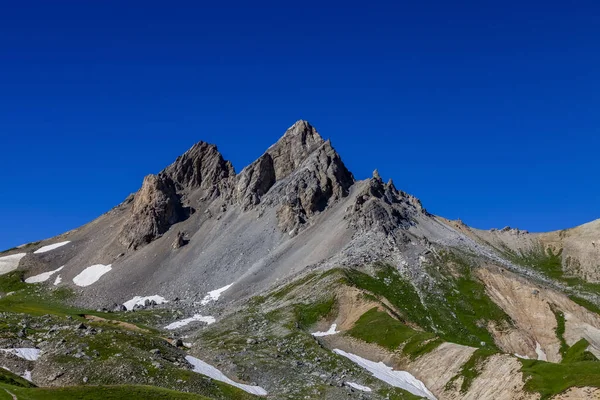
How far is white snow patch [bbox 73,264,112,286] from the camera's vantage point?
599ft

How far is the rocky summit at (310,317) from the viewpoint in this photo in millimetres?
68438

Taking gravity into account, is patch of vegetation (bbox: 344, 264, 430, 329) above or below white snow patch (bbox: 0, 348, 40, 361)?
above

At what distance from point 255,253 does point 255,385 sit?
331ft

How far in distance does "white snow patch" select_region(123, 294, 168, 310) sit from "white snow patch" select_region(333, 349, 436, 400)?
79.5m

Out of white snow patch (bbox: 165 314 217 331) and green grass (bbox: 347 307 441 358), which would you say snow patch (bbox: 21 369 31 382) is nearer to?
green grass (bbox: 347 307 441 358)

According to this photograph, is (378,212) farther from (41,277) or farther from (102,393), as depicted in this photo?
(102,393)

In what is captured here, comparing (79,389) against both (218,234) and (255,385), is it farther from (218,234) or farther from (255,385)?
(218,234)

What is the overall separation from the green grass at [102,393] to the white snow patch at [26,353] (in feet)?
45.0

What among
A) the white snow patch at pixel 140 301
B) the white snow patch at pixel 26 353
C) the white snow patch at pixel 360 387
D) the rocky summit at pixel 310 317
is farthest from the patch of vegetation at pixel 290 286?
the white snow patch at pixel 26 353

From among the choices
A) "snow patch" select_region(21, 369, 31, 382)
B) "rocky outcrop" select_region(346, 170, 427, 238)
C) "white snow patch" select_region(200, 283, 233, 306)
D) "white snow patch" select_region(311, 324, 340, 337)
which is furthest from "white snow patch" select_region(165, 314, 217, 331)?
"snow patch" select_region(21, 369, 31, 382)

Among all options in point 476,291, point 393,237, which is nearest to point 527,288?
point 476,291

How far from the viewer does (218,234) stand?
645 ft

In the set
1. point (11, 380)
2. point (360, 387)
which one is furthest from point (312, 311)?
point (11, 380)

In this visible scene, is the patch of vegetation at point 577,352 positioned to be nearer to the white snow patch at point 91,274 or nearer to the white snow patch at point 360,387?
the white snow patch at point 360,387
